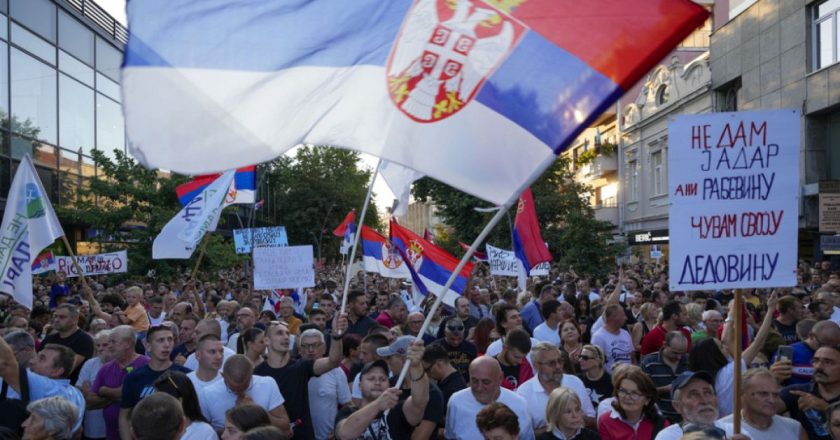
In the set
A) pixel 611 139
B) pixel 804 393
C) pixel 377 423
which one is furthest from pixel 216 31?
pixel 611 139

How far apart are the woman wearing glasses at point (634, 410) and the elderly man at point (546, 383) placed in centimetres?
70

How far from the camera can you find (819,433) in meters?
5.04

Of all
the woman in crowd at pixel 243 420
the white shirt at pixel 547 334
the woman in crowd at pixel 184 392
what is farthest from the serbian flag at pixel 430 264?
the woman in crowd at pixel 243 420

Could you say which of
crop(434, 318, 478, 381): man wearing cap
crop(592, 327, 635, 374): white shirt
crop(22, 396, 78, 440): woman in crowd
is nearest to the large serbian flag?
crop(22, 396, 78, 440): woman in crowd

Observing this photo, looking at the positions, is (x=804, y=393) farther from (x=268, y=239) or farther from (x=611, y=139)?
(x=611, y=139)

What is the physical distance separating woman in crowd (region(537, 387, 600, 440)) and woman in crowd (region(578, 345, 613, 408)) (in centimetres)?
171

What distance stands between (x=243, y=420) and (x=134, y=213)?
63.2 feet

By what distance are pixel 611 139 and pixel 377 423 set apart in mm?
47969

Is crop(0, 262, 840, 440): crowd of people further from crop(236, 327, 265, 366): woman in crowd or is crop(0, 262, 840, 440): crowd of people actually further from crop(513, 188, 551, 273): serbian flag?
crop(513, 188, 551, 273): serbian flag

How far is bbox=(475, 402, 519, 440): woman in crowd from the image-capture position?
471 cm

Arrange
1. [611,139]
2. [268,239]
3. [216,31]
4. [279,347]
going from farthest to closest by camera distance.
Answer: [611,139] < [268,239] < [279,347] < [216,31]

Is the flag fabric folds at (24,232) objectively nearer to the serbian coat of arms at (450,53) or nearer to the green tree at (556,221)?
the serbian coat of arms at (450,53)

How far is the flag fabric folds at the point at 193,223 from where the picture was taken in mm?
12467

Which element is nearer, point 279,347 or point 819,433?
point 819,433
